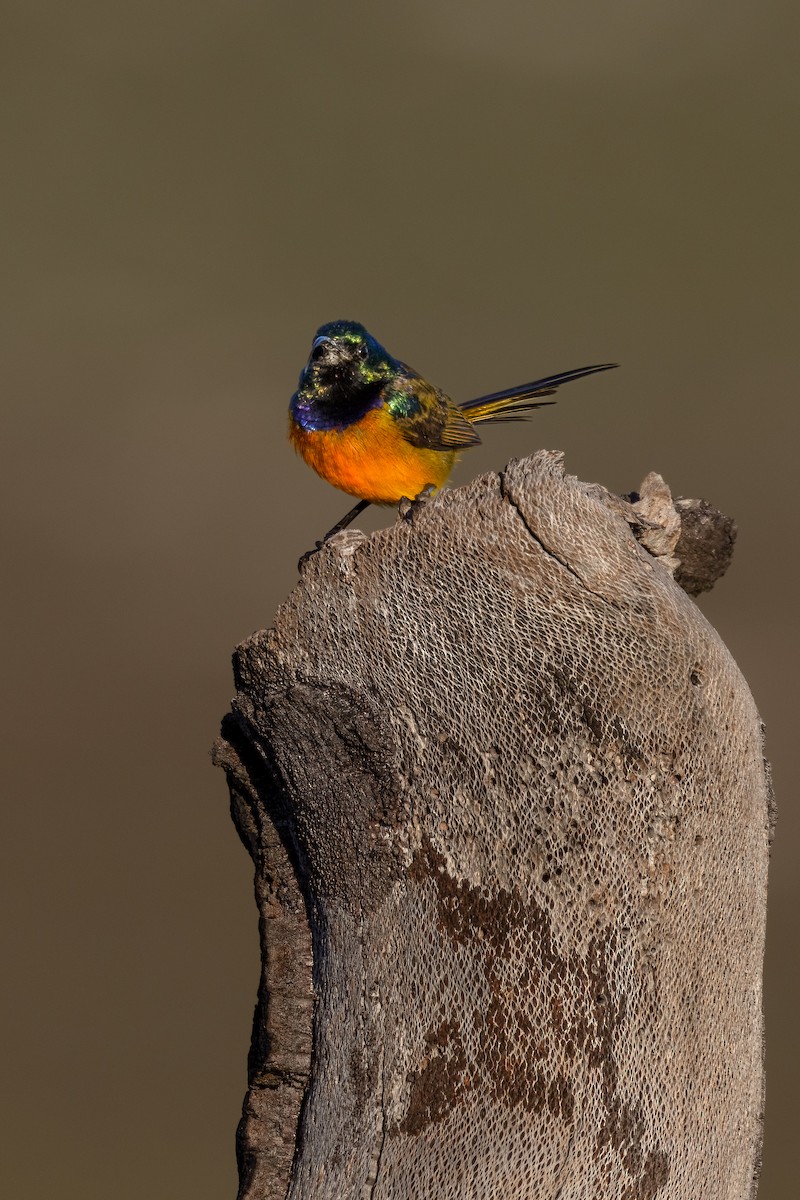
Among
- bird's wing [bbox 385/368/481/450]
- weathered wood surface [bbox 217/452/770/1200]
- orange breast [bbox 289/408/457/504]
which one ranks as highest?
bird's wing [bbox 385/368/481/450]

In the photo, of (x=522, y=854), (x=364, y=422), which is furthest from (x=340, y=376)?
(x=522, y=854)

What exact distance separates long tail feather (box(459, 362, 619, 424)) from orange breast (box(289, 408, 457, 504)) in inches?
21.3

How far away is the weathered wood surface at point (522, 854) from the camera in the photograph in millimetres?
2410

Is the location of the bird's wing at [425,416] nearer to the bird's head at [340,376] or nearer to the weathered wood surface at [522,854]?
the bird's head at [340,376]

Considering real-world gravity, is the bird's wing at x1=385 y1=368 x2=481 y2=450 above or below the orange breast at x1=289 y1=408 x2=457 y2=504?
above

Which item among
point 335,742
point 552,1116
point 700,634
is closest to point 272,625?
point 335,742

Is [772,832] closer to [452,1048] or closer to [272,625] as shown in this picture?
[452,1048]

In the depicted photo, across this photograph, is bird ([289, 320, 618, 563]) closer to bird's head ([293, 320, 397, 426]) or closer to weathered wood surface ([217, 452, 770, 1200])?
bird's head ([293, 320, 397, 426])

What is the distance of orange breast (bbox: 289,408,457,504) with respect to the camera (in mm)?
4023

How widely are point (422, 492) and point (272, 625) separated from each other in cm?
136

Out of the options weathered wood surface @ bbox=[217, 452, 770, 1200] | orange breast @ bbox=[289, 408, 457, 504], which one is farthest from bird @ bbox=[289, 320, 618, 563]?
weathered wood surface @ bbox=[217, 452, 770, 1200]

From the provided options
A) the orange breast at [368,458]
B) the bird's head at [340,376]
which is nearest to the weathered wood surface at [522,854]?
the orange breast at [368,458]

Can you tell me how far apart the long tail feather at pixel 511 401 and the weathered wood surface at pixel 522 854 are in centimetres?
170

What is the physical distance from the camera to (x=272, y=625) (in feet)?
9.39
